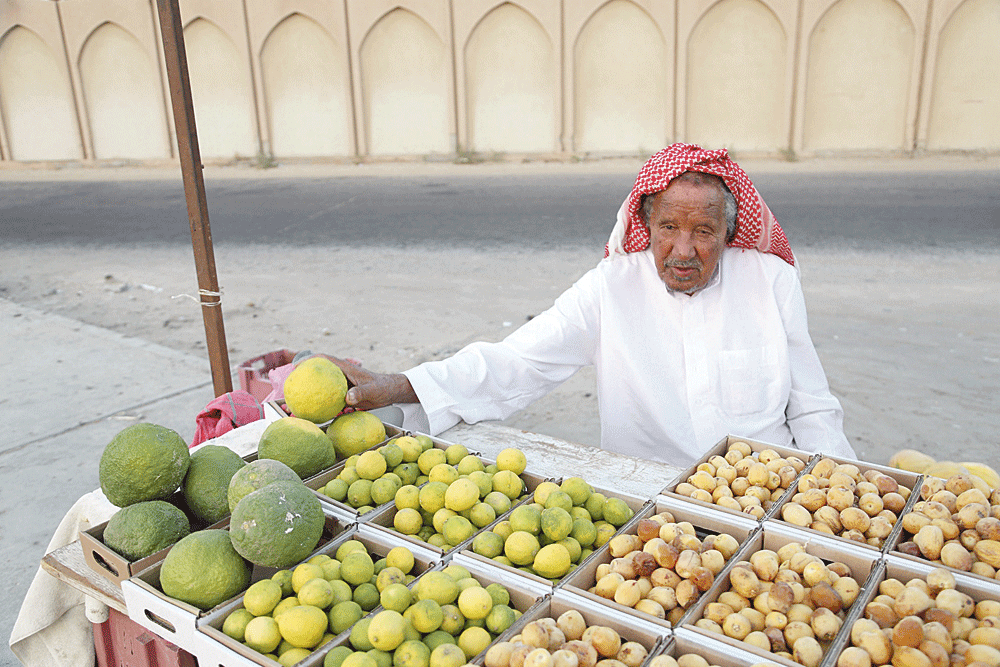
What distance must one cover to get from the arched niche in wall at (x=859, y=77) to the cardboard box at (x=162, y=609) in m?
17.8

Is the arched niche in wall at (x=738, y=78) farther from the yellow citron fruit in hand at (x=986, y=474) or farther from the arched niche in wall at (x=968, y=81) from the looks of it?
the yellow citron fruit in hand at (x=986, y=474)

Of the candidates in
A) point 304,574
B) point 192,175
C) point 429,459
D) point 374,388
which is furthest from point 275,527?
point 192,175

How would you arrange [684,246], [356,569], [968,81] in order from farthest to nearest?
[968,81], [684,246], [356,569]

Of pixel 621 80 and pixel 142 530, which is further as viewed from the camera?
pixel 621 80

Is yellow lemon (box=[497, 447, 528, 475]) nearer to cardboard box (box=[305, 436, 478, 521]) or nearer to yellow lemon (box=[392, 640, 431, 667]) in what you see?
cardboard box (box=[305, 436, 478, 521])

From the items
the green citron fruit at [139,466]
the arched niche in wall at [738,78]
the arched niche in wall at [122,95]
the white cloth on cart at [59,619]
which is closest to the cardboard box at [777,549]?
the green citron fruit at [139,466]

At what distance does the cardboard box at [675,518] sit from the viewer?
125cm

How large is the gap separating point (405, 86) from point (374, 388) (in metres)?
18.0

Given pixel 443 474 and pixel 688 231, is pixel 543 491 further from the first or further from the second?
pixel 688 231

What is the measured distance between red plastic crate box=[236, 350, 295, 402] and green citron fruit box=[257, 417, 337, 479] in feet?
4.90

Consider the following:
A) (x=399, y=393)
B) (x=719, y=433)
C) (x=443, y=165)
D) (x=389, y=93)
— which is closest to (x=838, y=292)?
(x=719, y=433)

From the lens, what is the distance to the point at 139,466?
159 cm

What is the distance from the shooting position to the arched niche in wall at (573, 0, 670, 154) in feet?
56.4

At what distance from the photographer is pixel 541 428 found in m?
4.50
